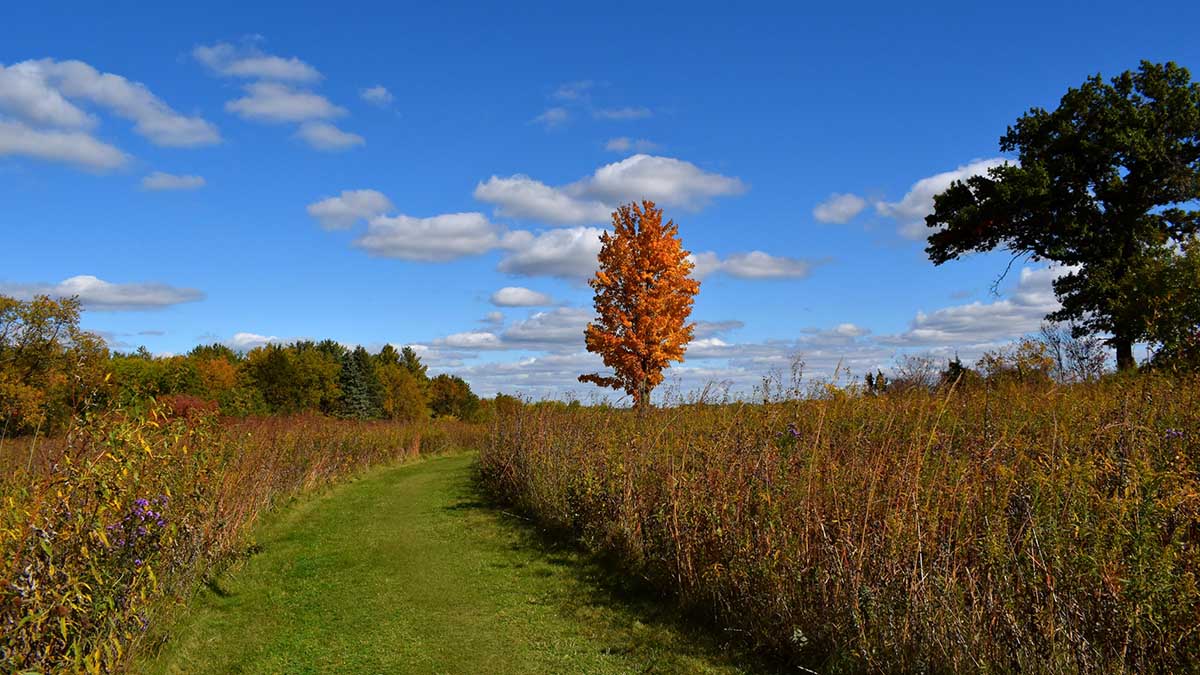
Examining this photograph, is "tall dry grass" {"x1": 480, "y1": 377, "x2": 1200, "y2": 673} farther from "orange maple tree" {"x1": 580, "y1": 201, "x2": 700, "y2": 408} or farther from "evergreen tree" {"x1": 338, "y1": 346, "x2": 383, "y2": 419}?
"evergreen tree" {"x1": 338, "y1": 346, "x2": 383, "y2": 419}

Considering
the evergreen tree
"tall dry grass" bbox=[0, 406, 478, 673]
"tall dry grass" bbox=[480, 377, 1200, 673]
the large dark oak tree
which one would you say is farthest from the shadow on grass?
the evergreen tree

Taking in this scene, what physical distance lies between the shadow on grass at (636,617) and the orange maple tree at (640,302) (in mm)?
22865

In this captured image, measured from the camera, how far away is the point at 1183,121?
21094mm

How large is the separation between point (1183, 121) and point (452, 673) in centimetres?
2560

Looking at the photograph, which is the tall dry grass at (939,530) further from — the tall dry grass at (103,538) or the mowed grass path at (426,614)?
the tall dry grass at (103,538)

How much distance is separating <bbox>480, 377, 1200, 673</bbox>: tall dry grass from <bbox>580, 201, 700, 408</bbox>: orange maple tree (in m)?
23.4

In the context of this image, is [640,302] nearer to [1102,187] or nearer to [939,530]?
[1102,187]

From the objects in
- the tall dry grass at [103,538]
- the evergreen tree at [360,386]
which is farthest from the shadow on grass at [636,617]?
the evergreen tree at [360,386]

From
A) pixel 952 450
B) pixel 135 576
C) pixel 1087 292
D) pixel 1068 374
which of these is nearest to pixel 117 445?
pixel 135 576

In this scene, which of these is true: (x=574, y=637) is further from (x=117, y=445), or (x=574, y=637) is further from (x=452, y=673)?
(x=117, y=445)

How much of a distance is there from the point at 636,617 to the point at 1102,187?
890 inches

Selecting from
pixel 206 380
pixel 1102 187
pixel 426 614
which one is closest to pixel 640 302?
pixel 1102 187

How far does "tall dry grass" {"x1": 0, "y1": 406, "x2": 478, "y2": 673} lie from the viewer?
4352 millimetres

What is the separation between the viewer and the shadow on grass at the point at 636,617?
5.49 meters
